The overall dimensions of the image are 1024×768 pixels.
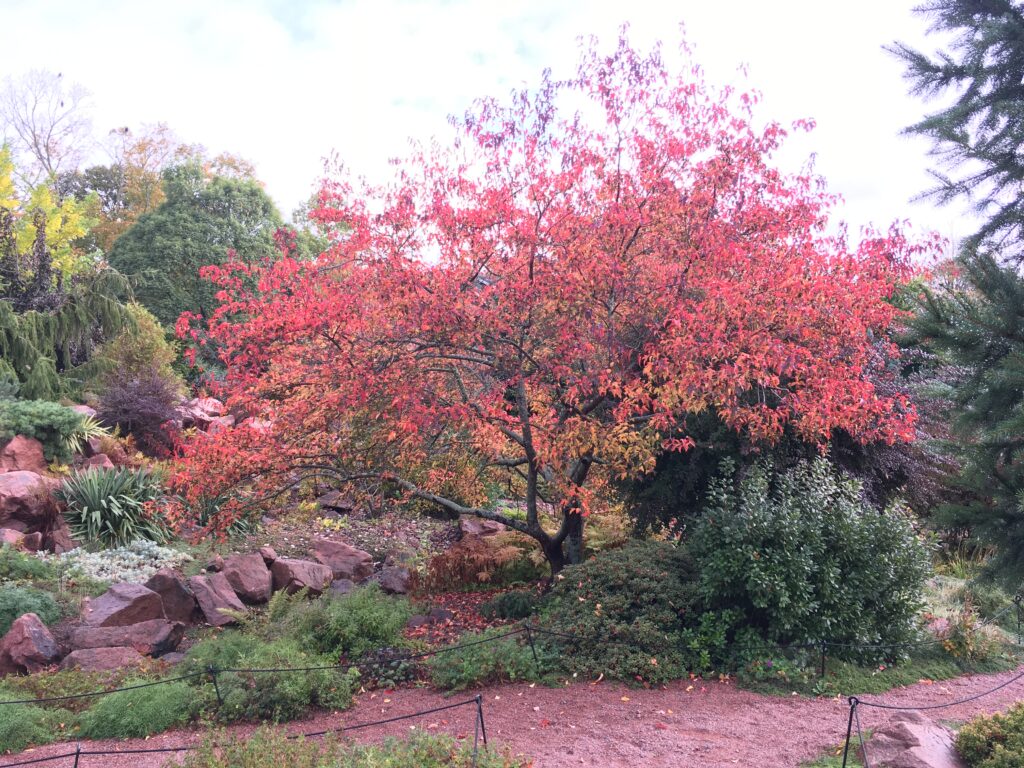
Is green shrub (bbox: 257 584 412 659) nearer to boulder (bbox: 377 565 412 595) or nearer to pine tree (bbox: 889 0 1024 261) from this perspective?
boulder (bbox: 377 565 412 595)

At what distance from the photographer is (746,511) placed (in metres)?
8.02

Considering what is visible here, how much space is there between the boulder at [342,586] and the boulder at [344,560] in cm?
73

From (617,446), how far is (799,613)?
7.66 ft

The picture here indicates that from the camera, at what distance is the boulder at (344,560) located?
12.2m

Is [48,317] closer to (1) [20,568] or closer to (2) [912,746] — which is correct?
(1) [20,568]

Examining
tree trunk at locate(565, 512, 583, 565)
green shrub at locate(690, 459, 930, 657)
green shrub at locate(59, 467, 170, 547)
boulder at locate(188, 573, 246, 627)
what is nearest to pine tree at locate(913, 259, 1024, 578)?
green shrub at locate(690, 459, 930, 657)

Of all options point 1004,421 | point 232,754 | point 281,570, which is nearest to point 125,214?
point 281,570

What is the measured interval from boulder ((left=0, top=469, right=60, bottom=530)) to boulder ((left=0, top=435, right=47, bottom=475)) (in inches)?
42.3

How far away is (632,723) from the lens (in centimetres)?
646

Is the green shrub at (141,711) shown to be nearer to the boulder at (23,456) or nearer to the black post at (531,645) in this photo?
the black post at (531,645)

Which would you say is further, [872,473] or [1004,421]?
[872,473]

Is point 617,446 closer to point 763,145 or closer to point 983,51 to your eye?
point 763,145

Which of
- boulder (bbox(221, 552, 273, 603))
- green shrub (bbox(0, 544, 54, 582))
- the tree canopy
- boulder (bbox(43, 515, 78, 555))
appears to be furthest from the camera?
the tree canopy

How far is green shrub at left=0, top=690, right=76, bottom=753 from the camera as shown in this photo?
624 centimetres
